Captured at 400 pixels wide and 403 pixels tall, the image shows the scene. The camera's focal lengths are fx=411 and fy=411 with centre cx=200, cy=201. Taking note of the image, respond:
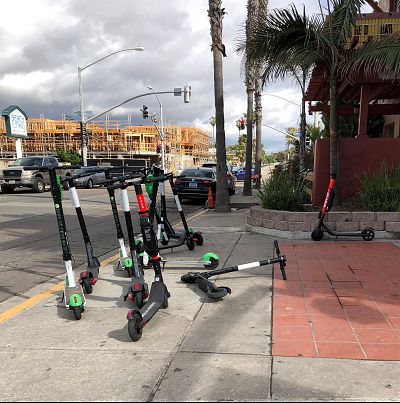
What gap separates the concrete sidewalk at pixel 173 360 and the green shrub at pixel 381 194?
13.6 feet

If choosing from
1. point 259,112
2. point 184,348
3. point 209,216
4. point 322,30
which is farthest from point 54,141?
point 184,348

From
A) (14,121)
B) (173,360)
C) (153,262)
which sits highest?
(14,121)

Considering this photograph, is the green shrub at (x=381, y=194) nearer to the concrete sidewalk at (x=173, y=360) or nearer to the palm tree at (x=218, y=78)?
the concrete sidewalk at (x=173, y=360)

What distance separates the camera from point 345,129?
2102cm

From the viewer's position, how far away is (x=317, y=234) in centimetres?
758

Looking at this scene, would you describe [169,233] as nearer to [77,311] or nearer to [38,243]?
[38,243]

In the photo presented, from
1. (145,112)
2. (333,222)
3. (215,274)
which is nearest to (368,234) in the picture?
(333,222)

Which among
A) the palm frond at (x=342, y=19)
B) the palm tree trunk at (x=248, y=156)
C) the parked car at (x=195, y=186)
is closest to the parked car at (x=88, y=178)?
the parked car at (x=195, y=186)

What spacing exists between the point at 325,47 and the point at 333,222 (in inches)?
137

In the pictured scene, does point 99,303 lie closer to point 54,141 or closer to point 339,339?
point 339,339

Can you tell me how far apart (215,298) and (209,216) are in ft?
26.0

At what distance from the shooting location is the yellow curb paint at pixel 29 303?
175 inches

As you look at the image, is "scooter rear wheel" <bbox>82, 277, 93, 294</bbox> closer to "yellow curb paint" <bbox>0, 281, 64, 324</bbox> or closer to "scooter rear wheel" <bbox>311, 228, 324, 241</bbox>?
"yellow curb paint" <bbox>0, 281, 64, 324</bbox>

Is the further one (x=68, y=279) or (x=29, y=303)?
(x=29, y=303)
